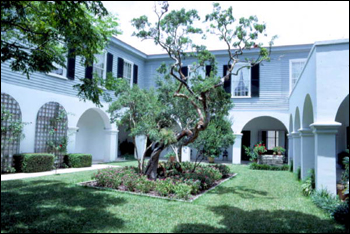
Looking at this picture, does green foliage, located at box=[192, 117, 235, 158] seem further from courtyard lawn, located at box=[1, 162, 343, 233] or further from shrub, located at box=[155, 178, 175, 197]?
shrub, located at box=[155, 178, 175, 197]

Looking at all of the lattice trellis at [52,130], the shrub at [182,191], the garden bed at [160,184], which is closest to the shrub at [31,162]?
the lattice trellis at [52,130]

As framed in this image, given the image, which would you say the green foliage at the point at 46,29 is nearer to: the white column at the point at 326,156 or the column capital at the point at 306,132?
the white column at the point at 326,156

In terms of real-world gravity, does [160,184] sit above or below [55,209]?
above

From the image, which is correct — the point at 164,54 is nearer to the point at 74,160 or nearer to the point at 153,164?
the point at 74,160

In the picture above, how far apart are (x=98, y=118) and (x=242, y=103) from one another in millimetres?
9552

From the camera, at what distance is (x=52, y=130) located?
12648 millimetres

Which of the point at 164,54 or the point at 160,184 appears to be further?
the point at 164,54

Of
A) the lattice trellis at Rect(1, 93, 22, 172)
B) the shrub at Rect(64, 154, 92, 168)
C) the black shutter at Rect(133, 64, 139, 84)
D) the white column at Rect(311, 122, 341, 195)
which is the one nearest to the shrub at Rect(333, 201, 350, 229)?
the white column at Rect(311, 122, 341, 195)

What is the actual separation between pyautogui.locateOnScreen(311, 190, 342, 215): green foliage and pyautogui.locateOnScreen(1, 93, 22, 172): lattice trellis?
10.7 metres

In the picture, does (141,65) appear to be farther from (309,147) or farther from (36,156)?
(309,147)

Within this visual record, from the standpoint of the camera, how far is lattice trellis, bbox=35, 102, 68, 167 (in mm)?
12516

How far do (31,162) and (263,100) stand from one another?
1372 centimetres

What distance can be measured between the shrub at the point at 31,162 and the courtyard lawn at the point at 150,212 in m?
3.11

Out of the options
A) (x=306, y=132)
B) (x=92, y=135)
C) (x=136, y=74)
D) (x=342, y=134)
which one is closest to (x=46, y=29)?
(x=306, y=132)
